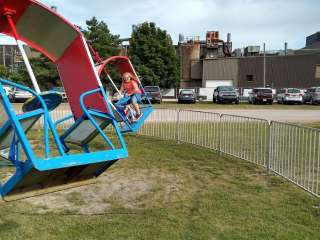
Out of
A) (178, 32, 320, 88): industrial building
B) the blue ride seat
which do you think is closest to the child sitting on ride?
the blue ride seat

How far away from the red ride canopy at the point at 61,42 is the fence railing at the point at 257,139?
11.9 feet

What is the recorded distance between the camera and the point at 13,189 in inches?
174

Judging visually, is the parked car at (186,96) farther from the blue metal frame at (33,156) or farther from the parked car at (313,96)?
the blue metal frame at (33,156)

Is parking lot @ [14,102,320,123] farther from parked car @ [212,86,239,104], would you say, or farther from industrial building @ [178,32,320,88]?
industrial building @ [178,32,320,88]

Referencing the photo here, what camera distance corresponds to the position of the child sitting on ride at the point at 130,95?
10.5m

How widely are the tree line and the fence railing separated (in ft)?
123

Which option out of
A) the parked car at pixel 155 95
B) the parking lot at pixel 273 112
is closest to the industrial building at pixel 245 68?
the parked car at pixel 155 95

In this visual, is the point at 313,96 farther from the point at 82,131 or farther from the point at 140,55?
the point at 82,131

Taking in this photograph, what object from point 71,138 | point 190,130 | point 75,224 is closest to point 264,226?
point 75,224

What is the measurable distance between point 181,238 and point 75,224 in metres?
1.40

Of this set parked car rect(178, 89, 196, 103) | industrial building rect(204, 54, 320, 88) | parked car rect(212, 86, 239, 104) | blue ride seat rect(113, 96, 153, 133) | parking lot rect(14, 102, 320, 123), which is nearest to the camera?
blue ride seat rect(113, 96, 153, 133)

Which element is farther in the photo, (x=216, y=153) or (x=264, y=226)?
(x=216, y=153)

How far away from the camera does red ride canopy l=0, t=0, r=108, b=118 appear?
552 cm

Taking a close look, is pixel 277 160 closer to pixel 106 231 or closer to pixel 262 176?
pixel 262 176
